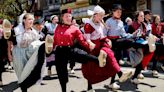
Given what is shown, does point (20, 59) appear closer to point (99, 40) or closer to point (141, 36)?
point (99, 40)

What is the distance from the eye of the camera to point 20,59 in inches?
332

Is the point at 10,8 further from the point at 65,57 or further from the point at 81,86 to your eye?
the point at 65,57

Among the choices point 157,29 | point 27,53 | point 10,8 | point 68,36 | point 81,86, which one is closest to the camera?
point 68,36

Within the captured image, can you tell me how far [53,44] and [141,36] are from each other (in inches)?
96.1

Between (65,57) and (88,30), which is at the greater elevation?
(88,30)

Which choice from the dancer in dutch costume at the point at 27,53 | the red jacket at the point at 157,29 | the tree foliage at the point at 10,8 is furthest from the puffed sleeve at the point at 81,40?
the tree foliage at the point at 10,8

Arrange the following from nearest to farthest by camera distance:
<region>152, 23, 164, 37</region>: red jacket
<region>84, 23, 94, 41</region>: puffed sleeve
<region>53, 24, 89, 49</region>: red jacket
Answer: <region>53, 24, 89, 49</region>: red jacket, <region>84, 23, 94, 41</region>: puffed sleeve, <region>152, 23, 164, 37</region>: red jacket

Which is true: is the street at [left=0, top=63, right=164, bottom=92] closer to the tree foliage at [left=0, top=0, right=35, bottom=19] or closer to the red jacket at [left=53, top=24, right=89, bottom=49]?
the red jacket at [left=53, top=24, right=89, bottom=49]

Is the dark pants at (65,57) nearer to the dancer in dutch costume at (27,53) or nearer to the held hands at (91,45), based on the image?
the held hands at (91,45)

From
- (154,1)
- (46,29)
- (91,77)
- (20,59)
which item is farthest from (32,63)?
(154,1)

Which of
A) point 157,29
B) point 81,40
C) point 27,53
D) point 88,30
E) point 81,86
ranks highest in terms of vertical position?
point 88,30

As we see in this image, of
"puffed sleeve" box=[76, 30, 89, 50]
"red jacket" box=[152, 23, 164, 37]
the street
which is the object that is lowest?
the street

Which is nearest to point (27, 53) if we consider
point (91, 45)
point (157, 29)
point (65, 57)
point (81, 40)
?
point (65, 57)

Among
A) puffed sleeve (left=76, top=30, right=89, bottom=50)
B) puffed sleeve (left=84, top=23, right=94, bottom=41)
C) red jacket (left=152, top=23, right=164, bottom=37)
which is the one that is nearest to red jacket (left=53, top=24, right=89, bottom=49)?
puffed sleeve (left=76, top=30, right=89, bottom=50)
